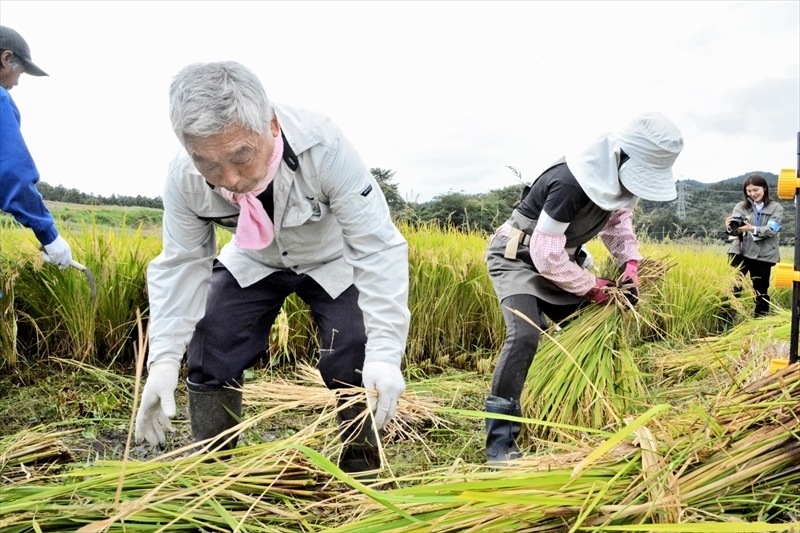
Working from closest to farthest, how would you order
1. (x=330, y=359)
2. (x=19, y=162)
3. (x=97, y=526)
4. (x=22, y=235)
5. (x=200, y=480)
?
(x=97, y=526) < (x=200, y=480) < (x=330, y=359) < (x=19, y=162) < (x=22, y=235)

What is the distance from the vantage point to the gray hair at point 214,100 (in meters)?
1.47

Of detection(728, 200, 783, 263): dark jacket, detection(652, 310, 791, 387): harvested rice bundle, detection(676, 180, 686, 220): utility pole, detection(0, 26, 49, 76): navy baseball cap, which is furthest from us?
detection(676, 180, 686, 220): utility pole

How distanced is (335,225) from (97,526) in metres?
1.35

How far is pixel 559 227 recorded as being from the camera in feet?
7.94

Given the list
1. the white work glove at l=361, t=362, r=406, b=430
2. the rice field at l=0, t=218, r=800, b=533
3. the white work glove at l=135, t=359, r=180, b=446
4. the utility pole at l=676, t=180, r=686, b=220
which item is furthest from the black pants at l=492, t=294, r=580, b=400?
the utility pole at l=676, t=180, r=686, b=220

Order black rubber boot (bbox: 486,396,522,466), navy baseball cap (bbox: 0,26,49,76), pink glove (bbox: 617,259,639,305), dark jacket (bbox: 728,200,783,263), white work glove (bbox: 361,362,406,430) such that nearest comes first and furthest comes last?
white work glove (bbox: 361,362,406,430) < black rubber boot (bbox: 486,396,522,466) < pink glove (bbox: 617,259,639,305) < navy baseball cap (bbox: 0,26,49,76) < dark jacket (bbox: 728,200,783,263)

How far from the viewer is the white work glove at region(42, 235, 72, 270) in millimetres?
3312

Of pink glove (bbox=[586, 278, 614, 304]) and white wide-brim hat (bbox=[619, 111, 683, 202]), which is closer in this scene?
white wide-brim hat (bbox=[619, 111, 683, 202])

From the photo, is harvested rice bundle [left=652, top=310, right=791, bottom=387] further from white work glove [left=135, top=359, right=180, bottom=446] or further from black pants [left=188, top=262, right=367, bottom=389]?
white work glove [left=135, top=359, right=180, bottom=446]

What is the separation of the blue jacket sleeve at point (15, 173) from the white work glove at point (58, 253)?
0.54 feet

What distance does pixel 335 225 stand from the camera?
2.16 metres

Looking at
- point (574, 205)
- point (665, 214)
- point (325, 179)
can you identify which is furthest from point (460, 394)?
point (665, 214)

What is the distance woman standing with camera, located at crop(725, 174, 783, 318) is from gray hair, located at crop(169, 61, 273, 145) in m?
5.87

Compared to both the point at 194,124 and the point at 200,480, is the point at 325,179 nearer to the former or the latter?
the point at 194,124
